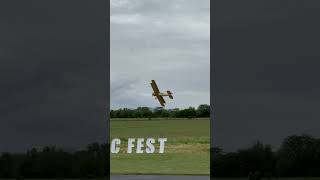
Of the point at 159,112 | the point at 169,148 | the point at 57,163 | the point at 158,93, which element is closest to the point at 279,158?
the point at 57,163

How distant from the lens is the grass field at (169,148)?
43.2ft

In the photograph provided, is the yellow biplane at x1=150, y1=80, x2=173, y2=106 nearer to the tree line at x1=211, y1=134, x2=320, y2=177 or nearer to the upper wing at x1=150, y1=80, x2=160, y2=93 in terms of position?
the upper wing at x1=150, y1=80, x2=160, y2=93

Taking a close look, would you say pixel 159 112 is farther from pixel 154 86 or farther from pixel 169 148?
pixel 169 148

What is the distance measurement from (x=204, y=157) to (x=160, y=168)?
179 cm

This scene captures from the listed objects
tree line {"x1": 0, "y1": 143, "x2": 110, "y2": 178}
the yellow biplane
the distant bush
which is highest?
the yellow biplane

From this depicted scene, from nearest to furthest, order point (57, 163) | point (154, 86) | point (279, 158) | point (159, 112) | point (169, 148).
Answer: point (279, 158) → point (57, 163) → point (154, 86) → point (159, 112) → point (169, 148)

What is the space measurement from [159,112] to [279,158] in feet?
Result: 15.0

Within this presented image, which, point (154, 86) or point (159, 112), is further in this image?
point (159, 112)

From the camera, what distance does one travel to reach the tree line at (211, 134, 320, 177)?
898 cm

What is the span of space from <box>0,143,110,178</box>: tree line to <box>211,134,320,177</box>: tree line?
1.86 m

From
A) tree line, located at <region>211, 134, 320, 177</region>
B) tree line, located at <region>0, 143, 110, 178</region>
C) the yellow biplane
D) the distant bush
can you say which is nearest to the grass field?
the distant bush

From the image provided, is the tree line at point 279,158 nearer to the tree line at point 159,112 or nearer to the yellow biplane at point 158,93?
the tree line at point 159,112

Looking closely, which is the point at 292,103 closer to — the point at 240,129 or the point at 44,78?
the point at 240,129

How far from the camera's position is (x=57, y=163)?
9508 millimetres
